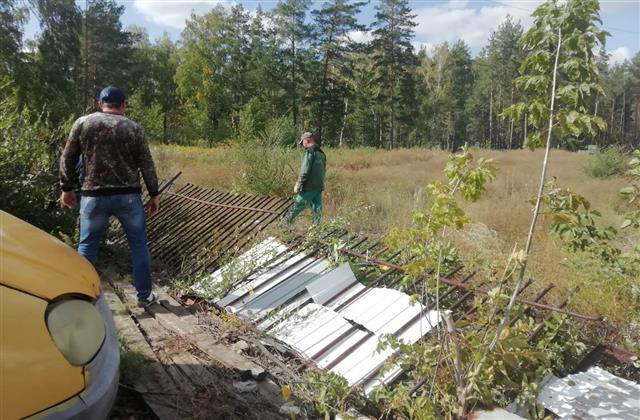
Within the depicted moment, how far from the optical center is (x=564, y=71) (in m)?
2.36

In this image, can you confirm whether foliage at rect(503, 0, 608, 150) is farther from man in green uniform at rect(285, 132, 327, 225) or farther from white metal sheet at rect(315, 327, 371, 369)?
man in green uniform at rect(285, 132, 327, 225)

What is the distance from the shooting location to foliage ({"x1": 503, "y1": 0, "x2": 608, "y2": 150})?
215 cm

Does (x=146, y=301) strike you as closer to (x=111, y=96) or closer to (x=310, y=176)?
(x=111, y=96)

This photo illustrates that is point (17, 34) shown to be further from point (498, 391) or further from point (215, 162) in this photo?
point (498, 391)

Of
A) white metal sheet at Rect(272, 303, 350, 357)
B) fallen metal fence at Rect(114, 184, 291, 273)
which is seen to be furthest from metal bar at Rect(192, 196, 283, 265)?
white metal sheet at Rect(272, 303, 350, 357)

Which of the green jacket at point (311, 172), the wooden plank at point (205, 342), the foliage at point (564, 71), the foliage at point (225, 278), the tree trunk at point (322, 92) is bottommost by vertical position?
the wooden plank at point (205, 342)

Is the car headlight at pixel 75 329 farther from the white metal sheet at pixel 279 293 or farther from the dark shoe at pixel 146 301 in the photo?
the dark shoe at pixel 146 301

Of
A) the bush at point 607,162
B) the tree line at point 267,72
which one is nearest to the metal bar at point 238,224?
the bush at point 607,162

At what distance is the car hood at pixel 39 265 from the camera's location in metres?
1.71

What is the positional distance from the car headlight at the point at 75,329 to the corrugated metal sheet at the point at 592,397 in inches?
87.8

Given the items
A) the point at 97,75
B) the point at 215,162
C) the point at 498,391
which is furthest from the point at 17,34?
the point at 498,391

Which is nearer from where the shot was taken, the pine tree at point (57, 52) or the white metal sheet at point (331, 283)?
the white metal sheet at point (331, 283)

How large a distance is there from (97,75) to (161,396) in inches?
1576

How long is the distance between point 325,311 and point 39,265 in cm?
216
